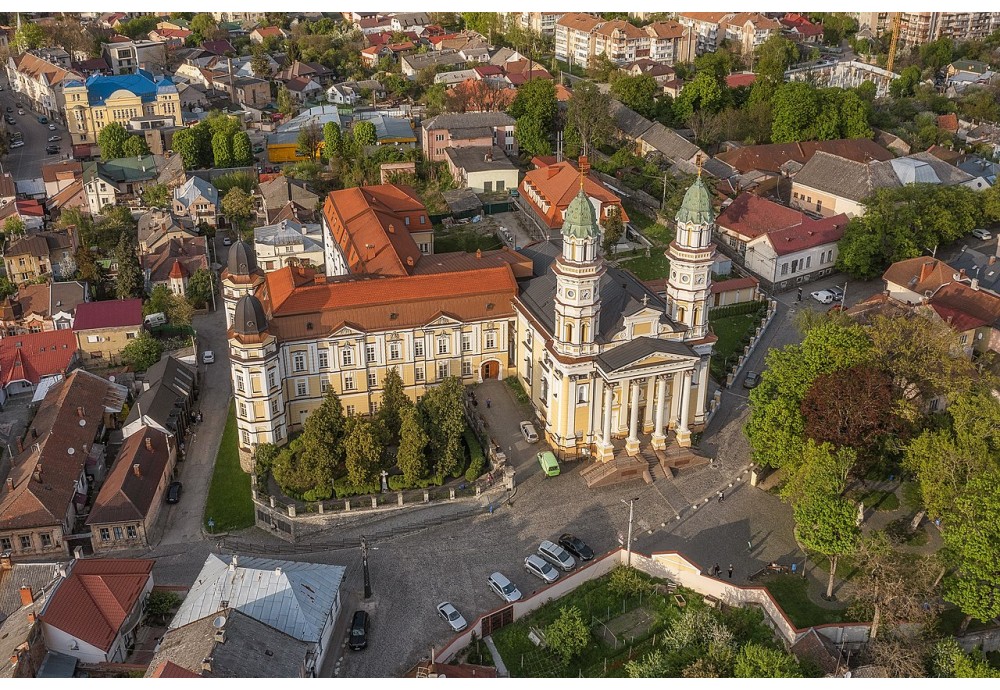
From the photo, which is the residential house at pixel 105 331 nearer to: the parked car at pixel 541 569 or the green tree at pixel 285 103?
the parked car at pixel 541 569

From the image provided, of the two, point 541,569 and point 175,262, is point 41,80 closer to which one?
point 175,262

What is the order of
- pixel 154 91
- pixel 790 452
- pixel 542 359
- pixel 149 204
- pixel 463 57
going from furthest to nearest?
pixel 463 57
pixel 154 91
pixel 149 204
pixel 542 359
pixel 790 452

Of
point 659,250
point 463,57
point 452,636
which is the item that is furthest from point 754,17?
point 452,636

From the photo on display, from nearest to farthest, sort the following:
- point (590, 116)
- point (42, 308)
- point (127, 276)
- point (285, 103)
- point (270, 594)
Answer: point (270, 594) → point (42, 308) → point (127, 276) → point (590, 116) → point (285, 103)

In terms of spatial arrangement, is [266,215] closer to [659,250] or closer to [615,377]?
[659,250]

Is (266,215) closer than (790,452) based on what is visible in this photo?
No

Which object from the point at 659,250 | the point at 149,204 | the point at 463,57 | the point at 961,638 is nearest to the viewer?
the point at 961,638

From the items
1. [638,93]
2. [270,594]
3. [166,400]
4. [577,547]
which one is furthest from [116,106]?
[577,547]

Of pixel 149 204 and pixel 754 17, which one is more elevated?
pixel 754 17
